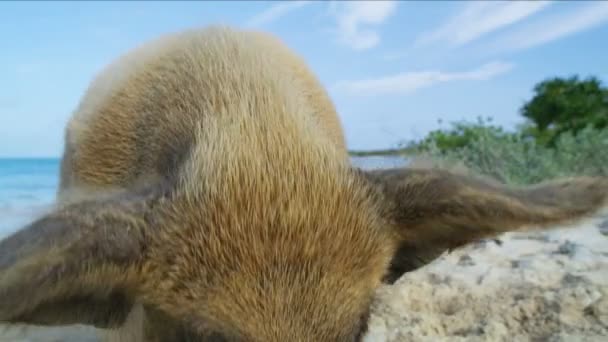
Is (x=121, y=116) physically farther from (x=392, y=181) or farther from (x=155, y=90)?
(x=392, y=181)

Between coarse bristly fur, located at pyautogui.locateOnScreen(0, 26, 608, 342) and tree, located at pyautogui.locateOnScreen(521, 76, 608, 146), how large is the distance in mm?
14082

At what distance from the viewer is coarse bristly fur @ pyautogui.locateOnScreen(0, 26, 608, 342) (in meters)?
2.14

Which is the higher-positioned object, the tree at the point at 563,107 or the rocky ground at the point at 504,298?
the tree at the point at 563,107

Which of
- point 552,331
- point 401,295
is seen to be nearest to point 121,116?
point 401,295

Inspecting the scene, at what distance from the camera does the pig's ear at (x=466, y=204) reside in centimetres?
245

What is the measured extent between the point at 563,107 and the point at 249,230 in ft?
58.1

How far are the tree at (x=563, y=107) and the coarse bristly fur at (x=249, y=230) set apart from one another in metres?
14.1

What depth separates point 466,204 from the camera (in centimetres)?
252

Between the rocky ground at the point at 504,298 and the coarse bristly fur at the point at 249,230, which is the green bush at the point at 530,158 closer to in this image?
the rocky ground at the point at 504,298

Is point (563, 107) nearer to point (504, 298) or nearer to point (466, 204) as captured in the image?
point (504, 298)

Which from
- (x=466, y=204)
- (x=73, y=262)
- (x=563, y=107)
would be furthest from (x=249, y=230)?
(x=563, y=107)

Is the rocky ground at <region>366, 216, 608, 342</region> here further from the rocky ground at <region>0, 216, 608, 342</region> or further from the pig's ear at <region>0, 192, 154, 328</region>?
the pig's ear at <region>0, 192, 154, 328</region>

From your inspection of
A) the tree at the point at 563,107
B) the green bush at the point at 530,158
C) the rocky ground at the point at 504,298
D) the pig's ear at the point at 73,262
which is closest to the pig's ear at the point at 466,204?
the rocky ground at the point at 504,298

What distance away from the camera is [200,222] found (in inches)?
93.7
